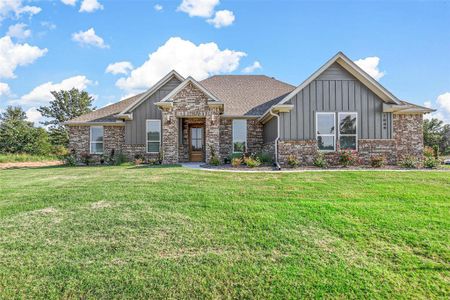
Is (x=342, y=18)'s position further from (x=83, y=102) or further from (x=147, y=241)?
(x=83, y=102)

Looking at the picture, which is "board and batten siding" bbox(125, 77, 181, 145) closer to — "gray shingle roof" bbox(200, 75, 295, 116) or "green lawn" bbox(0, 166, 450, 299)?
"gray shingle roof" bbox(200, 75, 295, 116)

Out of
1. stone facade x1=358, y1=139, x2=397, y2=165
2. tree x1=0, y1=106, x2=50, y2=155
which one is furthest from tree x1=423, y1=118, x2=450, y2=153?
tree x1=0, y1=106, x2=50, y2=155

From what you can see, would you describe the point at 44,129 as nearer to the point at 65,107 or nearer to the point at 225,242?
the point at 65,107

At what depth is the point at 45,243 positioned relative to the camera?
4566 millimetres

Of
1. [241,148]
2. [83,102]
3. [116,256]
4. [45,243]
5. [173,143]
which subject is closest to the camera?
[116,256]

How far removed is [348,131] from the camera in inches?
486

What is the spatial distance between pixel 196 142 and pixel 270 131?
4757 millimetres

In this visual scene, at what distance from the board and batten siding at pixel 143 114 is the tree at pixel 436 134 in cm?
3780

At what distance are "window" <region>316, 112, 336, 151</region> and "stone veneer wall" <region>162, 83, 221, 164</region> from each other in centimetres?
504

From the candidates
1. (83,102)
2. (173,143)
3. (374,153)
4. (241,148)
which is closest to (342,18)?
(374,153)

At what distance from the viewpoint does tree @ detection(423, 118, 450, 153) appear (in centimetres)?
3725

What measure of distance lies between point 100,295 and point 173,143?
35.2 feet

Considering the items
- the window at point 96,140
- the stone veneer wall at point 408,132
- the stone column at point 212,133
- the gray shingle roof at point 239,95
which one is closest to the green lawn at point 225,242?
the stone column at point 212,133

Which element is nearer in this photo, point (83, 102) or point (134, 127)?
point (134, 127)
